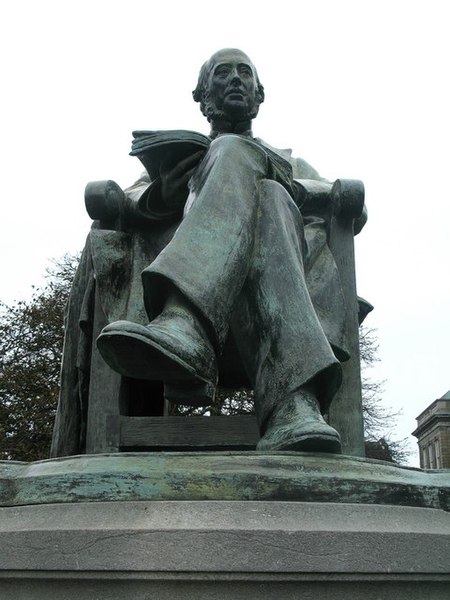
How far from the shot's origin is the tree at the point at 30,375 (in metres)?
15.5

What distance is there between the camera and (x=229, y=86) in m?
3.70

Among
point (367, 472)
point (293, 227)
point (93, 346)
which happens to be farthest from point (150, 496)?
point (93, 346)

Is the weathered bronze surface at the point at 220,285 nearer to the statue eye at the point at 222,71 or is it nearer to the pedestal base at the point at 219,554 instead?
the statue eye at the point at 222,71

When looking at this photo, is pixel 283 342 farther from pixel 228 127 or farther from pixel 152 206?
pixel 228 127

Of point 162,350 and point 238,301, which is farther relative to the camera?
point 238,301

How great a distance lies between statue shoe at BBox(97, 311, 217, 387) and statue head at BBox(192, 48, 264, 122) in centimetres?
161

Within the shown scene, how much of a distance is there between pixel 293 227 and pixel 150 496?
1.22 meters

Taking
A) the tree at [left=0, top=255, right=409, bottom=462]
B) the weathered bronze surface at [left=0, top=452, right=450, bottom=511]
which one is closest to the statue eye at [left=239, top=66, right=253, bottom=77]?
the weathered bronze surface at [left=0, top=452, right=450, bottom=511]

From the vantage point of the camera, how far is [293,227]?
2.88 metres

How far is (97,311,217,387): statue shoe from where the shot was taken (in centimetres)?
214

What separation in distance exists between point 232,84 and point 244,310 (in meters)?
1.38

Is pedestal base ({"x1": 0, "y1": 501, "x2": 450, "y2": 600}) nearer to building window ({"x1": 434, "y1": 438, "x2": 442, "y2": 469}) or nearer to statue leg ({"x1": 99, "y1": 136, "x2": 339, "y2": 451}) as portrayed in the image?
statue leg ({"x1": 99, "y1": 136, "x2": 339, "y2": 451})

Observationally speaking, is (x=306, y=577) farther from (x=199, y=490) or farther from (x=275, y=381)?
(x=275, y=381)

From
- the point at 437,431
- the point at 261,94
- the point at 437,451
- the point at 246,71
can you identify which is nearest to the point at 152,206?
the point at 246,71
